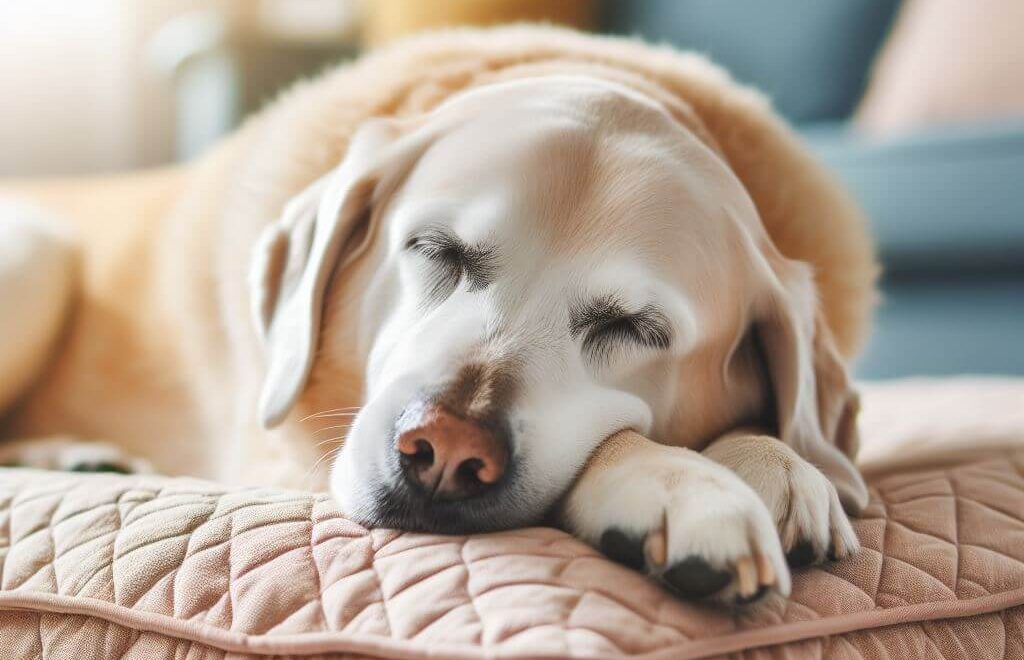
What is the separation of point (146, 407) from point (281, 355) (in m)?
0.98

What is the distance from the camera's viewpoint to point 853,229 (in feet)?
6.41

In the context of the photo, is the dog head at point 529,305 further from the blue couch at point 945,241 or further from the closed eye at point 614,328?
the blue couch at point 945,241

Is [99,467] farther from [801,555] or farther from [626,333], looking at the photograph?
[801,555]

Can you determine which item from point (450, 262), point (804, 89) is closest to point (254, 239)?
point (450, 262)

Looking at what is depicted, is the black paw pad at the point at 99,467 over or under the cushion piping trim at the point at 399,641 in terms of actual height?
under

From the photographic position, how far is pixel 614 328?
1377 millimetres

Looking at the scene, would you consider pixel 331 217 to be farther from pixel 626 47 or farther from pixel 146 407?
pixel 146 407

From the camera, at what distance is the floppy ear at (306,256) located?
5.24ft

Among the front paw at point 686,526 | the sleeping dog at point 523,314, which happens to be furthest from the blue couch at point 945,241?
the front paw at point 686,526

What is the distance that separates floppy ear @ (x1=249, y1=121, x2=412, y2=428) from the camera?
160cm

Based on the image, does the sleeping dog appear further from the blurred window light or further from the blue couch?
the blurred window light

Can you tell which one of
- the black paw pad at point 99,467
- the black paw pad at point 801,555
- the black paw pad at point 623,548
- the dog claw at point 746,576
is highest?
the dog claw at point 746,576

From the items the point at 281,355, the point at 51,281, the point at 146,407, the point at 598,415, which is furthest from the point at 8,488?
the point at 51,281

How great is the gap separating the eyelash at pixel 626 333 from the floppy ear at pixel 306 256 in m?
0.45
